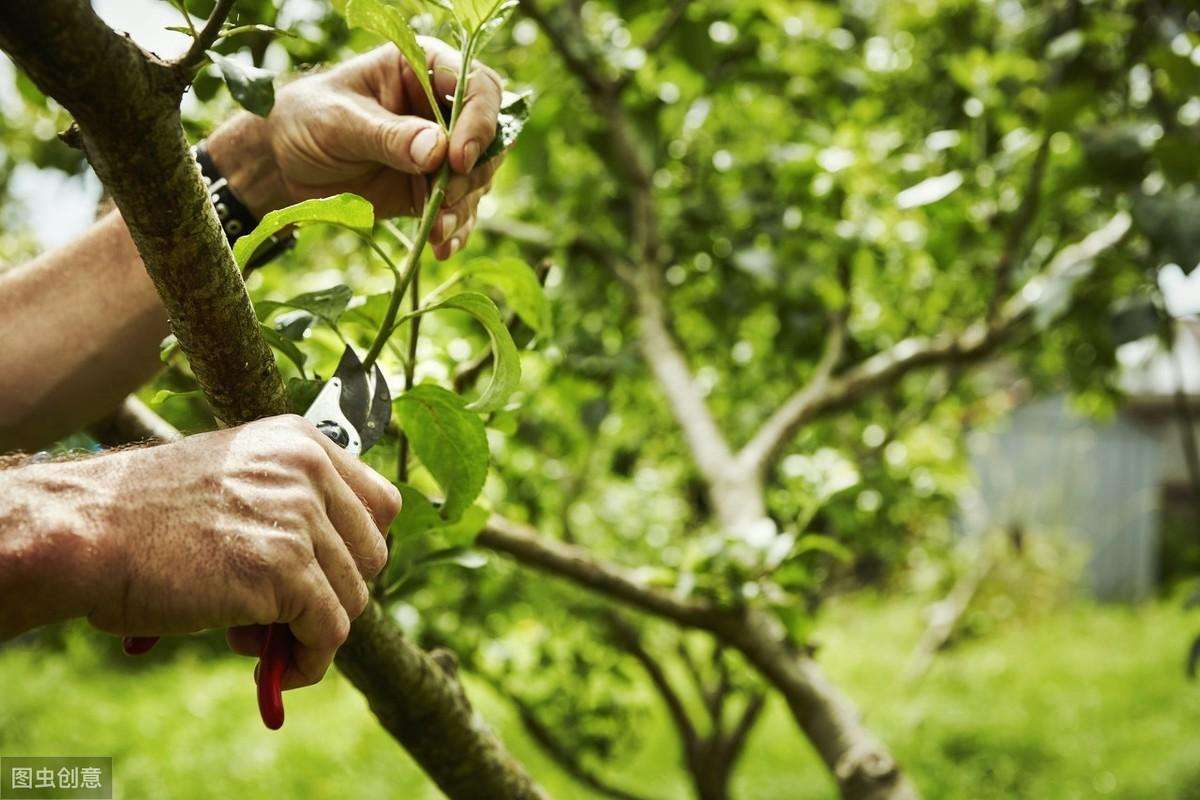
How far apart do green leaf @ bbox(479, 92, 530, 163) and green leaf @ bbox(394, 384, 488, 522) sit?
157 mm

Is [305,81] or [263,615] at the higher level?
[305,81]

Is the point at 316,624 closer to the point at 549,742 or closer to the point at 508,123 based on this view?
the point at 508,123

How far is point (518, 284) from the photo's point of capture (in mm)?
747

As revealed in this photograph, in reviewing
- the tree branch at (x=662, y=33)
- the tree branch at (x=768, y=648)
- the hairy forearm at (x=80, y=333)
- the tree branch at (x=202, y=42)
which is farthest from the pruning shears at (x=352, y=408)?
the tree branch at (x=662, y=33)

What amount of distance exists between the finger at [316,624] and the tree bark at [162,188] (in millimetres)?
121

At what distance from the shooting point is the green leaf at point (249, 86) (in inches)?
21.8

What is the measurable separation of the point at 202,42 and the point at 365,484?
0.23 m

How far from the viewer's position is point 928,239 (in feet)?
5.12

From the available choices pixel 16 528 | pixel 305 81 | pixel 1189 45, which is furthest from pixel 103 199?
pixel 1189 45

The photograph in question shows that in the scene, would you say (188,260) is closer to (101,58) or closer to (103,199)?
(101,58)

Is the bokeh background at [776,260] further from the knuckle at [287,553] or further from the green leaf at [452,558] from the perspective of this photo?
the knuckle at [287,553]

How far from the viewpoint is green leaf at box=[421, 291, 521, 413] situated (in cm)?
60

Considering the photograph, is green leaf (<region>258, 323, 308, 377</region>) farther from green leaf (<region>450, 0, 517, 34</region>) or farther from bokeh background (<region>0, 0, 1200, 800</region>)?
green leaf (<region>450, 0, 517, 34</region>)

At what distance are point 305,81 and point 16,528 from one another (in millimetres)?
439
